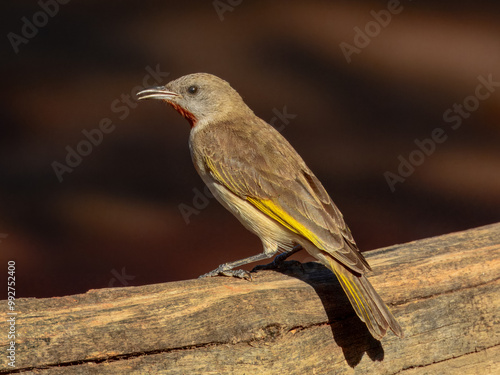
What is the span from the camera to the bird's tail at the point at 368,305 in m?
3.55

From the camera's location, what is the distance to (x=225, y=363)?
3.43 m

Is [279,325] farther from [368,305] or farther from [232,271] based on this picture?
[232,271]

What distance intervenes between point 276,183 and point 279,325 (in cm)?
108

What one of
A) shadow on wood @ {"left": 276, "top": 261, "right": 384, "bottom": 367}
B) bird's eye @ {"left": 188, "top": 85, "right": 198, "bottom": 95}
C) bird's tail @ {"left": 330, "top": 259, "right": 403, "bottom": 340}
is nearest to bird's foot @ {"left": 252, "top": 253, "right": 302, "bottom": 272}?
shadow on wood @ {"left": 276, "top": 261, "right": 384, "bottom": 367}

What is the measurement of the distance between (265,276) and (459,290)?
1108mm

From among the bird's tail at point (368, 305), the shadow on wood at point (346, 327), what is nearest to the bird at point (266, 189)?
the bird's tail at point (368, 305)

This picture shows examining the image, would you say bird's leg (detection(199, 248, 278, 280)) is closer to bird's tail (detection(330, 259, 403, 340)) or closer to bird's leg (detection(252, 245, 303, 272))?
bird's leg (detection(252, 245, 303, 272))

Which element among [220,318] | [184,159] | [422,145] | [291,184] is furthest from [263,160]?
[422,145]

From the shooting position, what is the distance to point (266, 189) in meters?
4.32

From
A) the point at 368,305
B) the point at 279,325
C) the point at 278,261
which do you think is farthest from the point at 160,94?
the point at 368,305

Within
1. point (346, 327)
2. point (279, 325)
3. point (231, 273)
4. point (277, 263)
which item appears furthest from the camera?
point (277, 263)

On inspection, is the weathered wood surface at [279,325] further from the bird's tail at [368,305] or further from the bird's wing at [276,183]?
the bird's wing at [276,183]

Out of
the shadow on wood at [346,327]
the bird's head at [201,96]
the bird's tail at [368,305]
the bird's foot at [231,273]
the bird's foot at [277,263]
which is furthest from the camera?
the bird's head at [201,96]

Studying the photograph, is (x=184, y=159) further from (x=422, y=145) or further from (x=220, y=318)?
(x=220, y=318)
